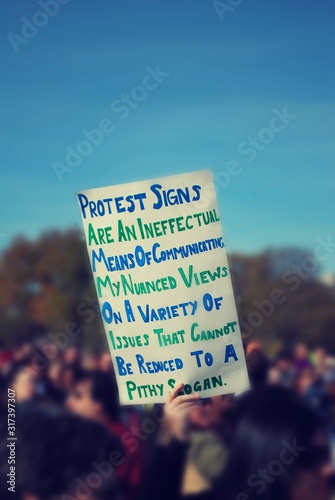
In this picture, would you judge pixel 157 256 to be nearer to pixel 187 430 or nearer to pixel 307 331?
pixel 187 430

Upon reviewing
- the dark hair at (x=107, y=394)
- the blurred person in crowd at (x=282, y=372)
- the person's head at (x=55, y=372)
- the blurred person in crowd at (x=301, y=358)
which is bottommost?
the blurred person in crowd at (x=301, y=358)

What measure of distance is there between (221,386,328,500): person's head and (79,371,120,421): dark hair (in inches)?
46.7

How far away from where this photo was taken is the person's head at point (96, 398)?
120 inches

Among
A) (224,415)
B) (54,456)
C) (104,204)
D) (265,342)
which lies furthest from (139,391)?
(265,342)

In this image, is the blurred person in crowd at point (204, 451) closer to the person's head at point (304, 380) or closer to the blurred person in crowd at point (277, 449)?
the blurred person in crowd at point (277, 449)

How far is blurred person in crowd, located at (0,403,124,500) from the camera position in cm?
162

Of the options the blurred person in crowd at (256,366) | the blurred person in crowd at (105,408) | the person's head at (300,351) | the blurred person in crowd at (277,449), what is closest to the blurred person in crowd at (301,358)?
the person's head at (300,351)

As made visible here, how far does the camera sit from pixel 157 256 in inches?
106

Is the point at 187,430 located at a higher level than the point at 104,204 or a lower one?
lower

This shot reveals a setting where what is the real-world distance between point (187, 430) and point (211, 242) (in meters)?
0.58

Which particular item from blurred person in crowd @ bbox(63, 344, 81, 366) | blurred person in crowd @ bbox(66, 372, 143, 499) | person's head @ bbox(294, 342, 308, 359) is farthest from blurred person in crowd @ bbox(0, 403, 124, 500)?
person's head @ bbox(294, 342, 308, 359)

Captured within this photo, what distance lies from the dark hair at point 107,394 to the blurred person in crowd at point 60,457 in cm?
130

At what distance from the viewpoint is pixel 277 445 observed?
194 cm

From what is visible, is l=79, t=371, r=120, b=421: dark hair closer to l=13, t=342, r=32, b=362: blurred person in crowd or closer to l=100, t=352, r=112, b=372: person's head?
l=100, t=352, r=112, b=372: person's head
